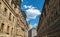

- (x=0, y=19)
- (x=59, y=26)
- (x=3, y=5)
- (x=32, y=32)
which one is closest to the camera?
(x=59, y=26)

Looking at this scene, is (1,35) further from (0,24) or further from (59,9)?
(59,9)

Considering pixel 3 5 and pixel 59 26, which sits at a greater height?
pixel 3 5

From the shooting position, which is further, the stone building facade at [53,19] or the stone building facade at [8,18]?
the stone building facade at [8,18]

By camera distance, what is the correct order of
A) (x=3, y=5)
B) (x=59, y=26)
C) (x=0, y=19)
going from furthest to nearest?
(x=3, y=5) → (x=0, y=19) → (x=59, y=26)

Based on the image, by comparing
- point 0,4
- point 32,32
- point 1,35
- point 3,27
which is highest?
point 32,32

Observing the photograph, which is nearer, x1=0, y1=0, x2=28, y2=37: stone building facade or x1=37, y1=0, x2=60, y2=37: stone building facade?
x1=37, y1=0, x2=60, y2=37: stone building facade

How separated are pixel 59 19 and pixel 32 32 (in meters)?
62.5

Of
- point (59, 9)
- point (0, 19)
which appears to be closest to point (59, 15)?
point (59, 9)

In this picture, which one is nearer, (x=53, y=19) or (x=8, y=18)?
(x=53, y=19)

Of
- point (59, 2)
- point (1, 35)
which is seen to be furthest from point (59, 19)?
point (1, 35)

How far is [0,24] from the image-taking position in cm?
1681

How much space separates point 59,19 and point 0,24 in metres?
7.29

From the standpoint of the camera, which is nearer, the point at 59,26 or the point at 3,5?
Answer: the point at 59,26

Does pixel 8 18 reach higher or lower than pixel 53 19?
higher
